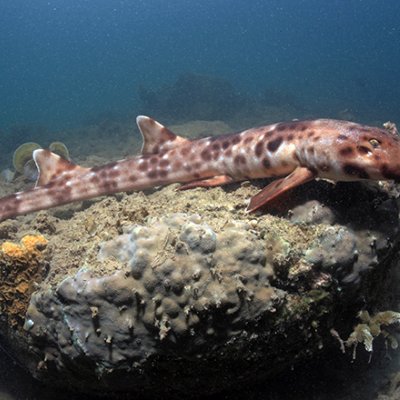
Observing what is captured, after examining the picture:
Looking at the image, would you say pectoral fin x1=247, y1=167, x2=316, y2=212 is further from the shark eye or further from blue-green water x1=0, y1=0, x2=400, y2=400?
blue-green water x1=0, y1=0, x2=400, y2=400

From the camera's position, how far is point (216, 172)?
545 cm

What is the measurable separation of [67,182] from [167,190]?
1820mm

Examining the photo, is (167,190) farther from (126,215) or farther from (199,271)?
(199,271)

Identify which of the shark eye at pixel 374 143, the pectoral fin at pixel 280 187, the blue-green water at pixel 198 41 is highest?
the blue-green water at pixel 198 41

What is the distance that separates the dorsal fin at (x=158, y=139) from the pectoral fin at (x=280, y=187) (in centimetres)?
210

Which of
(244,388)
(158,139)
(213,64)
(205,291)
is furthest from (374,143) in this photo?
(213,64)

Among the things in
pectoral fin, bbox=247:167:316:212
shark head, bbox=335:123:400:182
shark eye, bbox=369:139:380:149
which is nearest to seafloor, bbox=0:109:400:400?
pectoral fin, bbox=247:167:316:212

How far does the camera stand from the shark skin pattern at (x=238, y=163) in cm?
409

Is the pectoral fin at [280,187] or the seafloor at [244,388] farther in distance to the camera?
the seafloor at [244,388]

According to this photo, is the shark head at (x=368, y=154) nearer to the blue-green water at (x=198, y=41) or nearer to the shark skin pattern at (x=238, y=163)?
the shark skin pattern at (x=238, y=163)

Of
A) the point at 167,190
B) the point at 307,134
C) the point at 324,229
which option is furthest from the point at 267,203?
the point at 167,190

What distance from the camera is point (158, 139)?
239 inches

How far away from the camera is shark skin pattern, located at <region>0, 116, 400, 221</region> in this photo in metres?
4.09

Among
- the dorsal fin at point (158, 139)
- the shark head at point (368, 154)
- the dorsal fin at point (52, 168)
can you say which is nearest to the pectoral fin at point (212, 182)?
the dorsal fin at point (158, 139)
